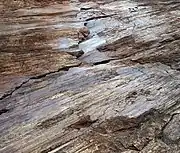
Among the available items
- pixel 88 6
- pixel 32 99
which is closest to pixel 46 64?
pixel 32 99

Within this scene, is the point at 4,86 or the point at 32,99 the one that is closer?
the point at 32,99

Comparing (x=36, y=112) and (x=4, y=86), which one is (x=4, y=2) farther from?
(x=36, y=112)

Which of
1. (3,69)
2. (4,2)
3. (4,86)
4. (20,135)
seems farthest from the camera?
(4,2)

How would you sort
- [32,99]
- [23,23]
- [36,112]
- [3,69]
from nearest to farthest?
[36,112] < [32,99] < [3,69] < [23,23]

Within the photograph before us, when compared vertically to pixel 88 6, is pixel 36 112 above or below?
below

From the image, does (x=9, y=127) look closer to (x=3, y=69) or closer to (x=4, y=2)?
(x=3, y=69)

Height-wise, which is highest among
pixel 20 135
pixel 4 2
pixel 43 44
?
pixel 4 2
